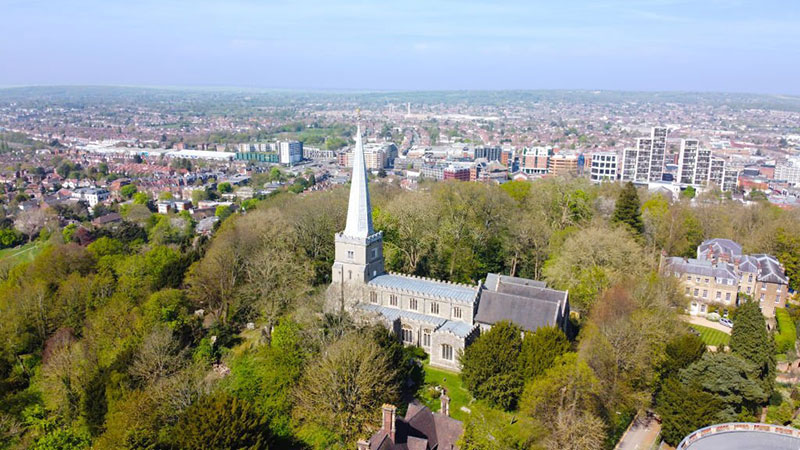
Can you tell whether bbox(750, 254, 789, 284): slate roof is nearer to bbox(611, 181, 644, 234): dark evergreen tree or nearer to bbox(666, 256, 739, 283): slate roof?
bbox(666, 256, 739, 283): slate roof

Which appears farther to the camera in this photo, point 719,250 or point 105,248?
point 105,248

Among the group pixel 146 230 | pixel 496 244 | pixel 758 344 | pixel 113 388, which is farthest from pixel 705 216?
pixel 146 230

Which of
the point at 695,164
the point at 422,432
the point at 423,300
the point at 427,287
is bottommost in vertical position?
the point at 422,432

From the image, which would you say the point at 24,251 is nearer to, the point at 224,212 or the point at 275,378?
the point at 224,212

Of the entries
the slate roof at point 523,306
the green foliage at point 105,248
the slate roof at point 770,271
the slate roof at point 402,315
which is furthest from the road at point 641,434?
the green foliage at point 105,248

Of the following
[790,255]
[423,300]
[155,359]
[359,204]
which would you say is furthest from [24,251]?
[790,255]

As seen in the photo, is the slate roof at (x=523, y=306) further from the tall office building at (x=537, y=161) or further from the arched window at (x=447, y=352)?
the tall office building at (x=537, y=161)

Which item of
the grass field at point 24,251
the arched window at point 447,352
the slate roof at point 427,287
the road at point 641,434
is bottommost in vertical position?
the grass field at point 24,251
